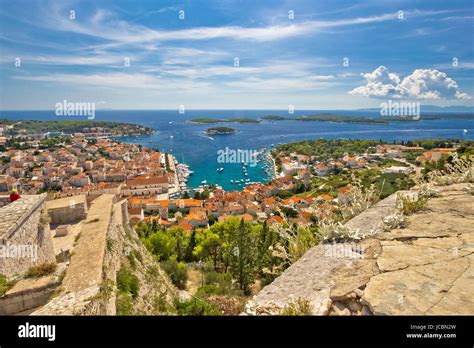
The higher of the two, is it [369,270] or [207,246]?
[369,270]

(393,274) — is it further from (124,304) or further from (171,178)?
(171,178)

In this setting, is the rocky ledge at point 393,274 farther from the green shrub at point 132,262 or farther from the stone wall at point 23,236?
the green shrub at point 132,262

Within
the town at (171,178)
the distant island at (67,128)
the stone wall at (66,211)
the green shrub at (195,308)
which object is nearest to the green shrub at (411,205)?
the green shrub at (195,308)

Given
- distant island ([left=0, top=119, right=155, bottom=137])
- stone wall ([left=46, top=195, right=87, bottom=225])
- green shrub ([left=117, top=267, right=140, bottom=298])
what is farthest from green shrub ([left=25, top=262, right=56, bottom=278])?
distant island ([left=0, top=119, right=155, bottom=137])
